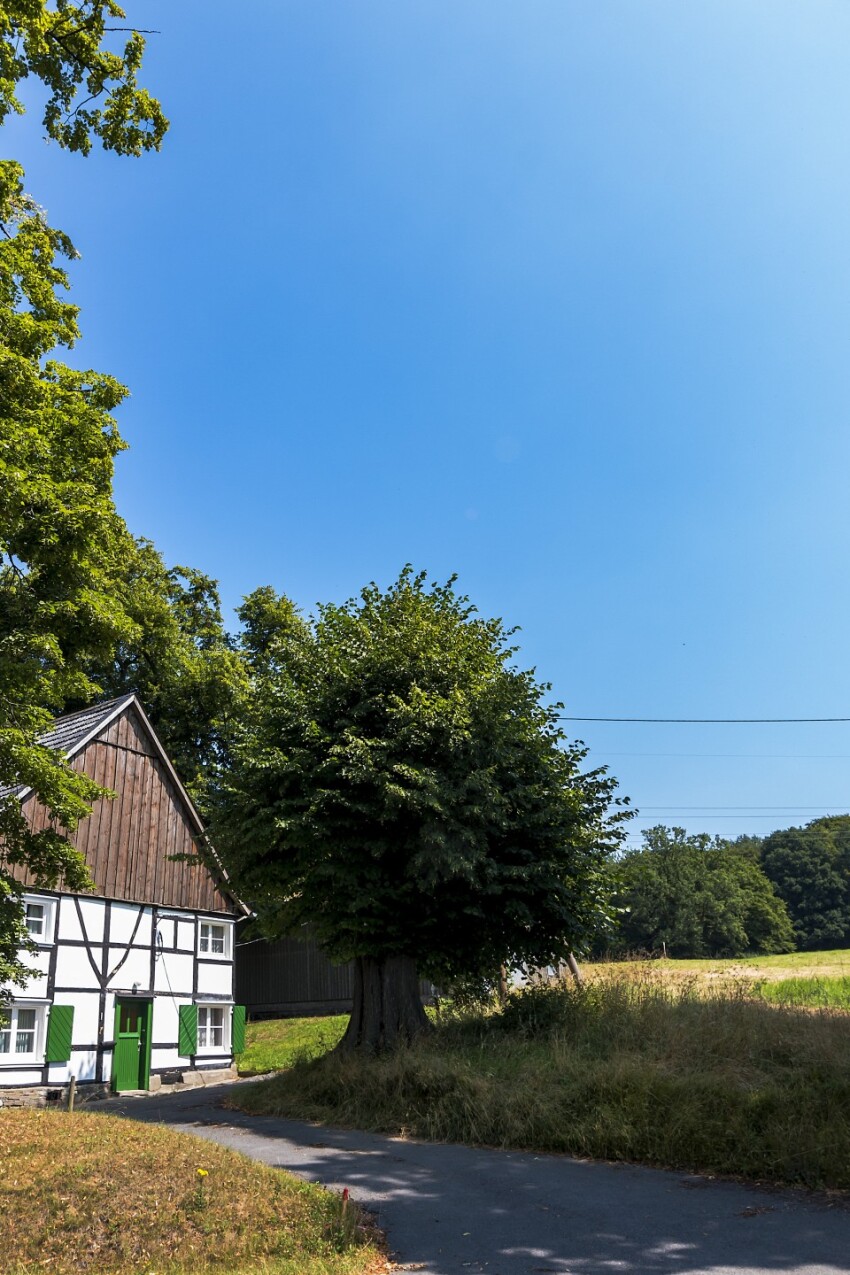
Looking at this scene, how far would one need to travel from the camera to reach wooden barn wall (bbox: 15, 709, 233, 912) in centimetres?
2261

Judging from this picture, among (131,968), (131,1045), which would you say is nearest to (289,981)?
(131,968)

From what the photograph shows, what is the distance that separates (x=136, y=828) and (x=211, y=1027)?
6.08m

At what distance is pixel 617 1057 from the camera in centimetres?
1172

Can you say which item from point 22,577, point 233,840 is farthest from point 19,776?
point 233,840

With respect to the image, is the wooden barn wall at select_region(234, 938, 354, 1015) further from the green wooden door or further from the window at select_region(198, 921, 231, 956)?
the green wooden door

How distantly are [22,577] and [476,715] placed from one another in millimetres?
7738

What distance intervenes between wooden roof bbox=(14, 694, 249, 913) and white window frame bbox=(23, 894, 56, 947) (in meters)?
1.19

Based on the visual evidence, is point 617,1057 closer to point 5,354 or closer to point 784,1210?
point 784,1210

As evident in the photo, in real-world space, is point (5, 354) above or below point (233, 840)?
above

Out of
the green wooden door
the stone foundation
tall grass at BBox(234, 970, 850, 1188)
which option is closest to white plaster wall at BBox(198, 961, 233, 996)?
the stone foundation

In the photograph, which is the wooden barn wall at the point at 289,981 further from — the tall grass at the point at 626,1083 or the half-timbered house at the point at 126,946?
the tall grass at the point at 626,1083

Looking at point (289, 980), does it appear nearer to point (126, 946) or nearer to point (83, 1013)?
point (126, 946)

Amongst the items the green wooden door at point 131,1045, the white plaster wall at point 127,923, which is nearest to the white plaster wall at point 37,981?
the white plaster wall at point 127,923

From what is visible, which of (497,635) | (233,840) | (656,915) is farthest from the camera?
(656,915)
